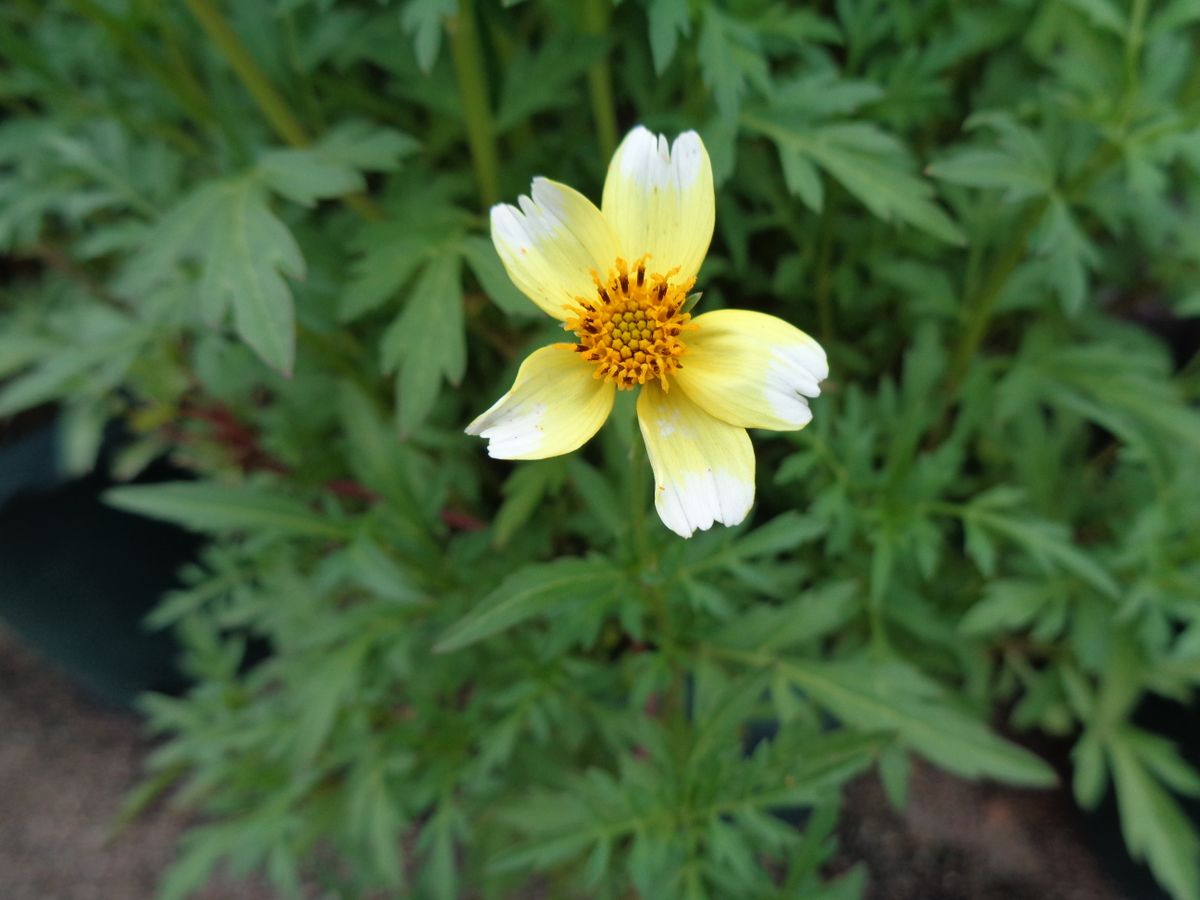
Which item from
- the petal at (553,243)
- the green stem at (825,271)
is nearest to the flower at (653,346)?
the petal at (553,243)

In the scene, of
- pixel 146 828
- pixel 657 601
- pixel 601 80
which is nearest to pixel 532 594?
pixel 657 601

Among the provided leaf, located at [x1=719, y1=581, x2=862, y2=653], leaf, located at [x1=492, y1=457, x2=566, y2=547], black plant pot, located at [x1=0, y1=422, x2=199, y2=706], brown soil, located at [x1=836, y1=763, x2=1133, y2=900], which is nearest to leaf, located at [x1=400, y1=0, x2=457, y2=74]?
leaf, located at [x1=492, y1=457, x2=566, y2=547]

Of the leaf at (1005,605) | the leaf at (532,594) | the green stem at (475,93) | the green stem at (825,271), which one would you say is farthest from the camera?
the green stem at (825,271)

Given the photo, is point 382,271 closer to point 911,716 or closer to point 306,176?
point 306,176

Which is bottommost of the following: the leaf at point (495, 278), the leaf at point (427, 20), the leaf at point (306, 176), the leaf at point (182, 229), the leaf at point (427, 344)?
the leaf at point (427, 344)

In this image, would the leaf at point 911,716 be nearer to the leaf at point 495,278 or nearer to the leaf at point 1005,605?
the leaf at point 1005,605

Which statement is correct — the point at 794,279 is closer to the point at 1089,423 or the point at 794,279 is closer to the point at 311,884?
the point at 1089,423

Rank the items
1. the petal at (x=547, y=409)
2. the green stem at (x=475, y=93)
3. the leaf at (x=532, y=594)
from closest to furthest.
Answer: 1. the petal at (x=547, y=409)
2. the leaf at (x=532, y=594)
3. the green stem at (x=475, y=93)
